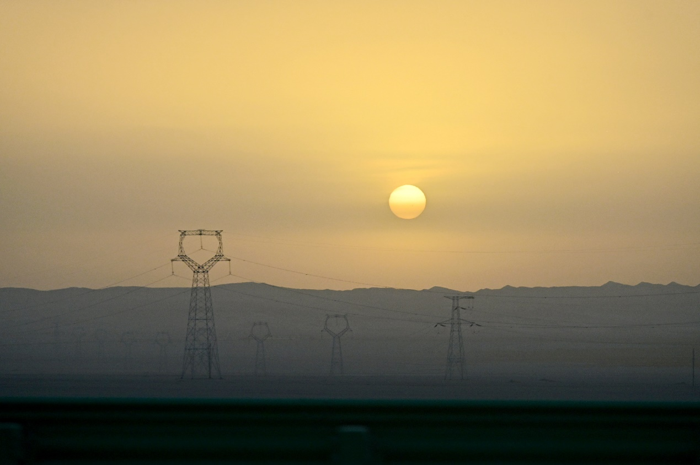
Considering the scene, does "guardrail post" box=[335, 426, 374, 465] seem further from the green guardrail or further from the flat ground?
the flat ground

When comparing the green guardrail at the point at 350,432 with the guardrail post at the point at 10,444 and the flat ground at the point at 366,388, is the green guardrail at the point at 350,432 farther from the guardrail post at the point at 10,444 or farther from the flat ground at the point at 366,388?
the flat ground at the point at 366,388

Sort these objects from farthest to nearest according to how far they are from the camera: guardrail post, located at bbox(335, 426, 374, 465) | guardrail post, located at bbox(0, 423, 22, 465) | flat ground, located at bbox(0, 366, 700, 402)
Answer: flat ground, located at bbox(0, 366, 700, 402) < guardrail post, located at bbox(0, 423, 22, 465) < guardrail post, located at bbox(335, 426, 374, 465)

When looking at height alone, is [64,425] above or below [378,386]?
above

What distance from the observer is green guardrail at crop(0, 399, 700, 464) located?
18.6ft

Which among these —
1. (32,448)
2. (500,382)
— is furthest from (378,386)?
(32,448)

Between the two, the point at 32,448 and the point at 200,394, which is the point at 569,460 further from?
the point at 200,394

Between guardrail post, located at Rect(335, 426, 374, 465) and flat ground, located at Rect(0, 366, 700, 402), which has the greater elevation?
guardrail post, located at Rect(335, 426, 374, 465)

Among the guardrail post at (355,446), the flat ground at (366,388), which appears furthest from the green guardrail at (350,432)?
the flat ground at (366,388)

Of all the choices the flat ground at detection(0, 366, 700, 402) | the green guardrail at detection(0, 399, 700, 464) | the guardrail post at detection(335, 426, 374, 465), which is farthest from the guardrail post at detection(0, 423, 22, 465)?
the flat ground at detection(0, 366, 700, 402)

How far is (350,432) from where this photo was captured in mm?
5645

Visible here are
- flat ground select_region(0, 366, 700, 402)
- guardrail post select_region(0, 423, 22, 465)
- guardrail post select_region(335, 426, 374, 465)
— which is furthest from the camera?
flat ground select_region(0, 366, 700, 402)

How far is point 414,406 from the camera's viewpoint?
5723mm

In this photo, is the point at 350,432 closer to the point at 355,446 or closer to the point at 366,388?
the point at 355,446

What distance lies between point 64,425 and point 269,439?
60.9 inches
